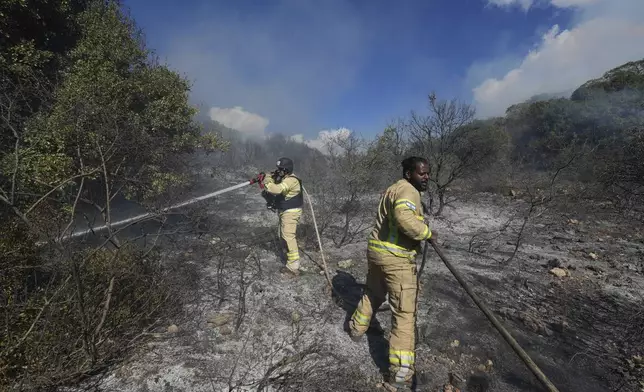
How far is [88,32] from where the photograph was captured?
7.64m

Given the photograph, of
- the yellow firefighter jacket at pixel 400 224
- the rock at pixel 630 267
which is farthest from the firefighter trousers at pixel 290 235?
the rock at pixel 630 267

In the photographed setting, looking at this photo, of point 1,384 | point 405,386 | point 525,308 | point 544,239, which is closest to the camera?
point 1,384

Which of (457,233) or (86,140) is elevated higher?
(86,140)

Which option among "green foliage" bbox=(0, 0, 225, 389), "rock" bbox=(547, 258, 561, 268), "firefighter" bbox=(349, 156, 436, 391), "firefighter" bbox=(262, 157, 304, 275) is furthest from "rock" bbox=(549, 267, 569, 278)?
"green foliage" bbox=(0, 0, 225, 389)

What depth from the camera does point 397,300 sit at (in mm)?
2895

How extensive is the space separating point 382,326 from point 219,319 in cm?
197

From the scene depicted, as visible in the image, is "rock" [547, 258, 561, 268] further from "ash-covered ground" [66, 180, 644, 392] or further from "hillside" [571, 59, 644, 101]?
"hillside" [571, 59, 644, 101]

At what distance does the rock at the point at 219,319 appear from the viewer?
12.0ft

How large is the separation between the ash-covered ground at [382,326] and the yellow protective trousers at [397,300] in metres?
0.33

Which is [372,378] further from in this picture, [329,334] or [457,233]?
[457,233]

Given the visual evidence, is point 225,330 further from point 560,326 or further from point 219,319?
point 560,326

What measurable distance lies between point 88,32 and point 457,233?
11193mm

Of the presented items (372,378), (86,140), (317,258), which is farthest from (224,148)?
(372,378)

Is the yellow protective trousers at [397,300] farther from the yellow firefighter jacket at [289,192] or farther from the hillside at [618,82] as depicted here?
the hillside at [618,82]
